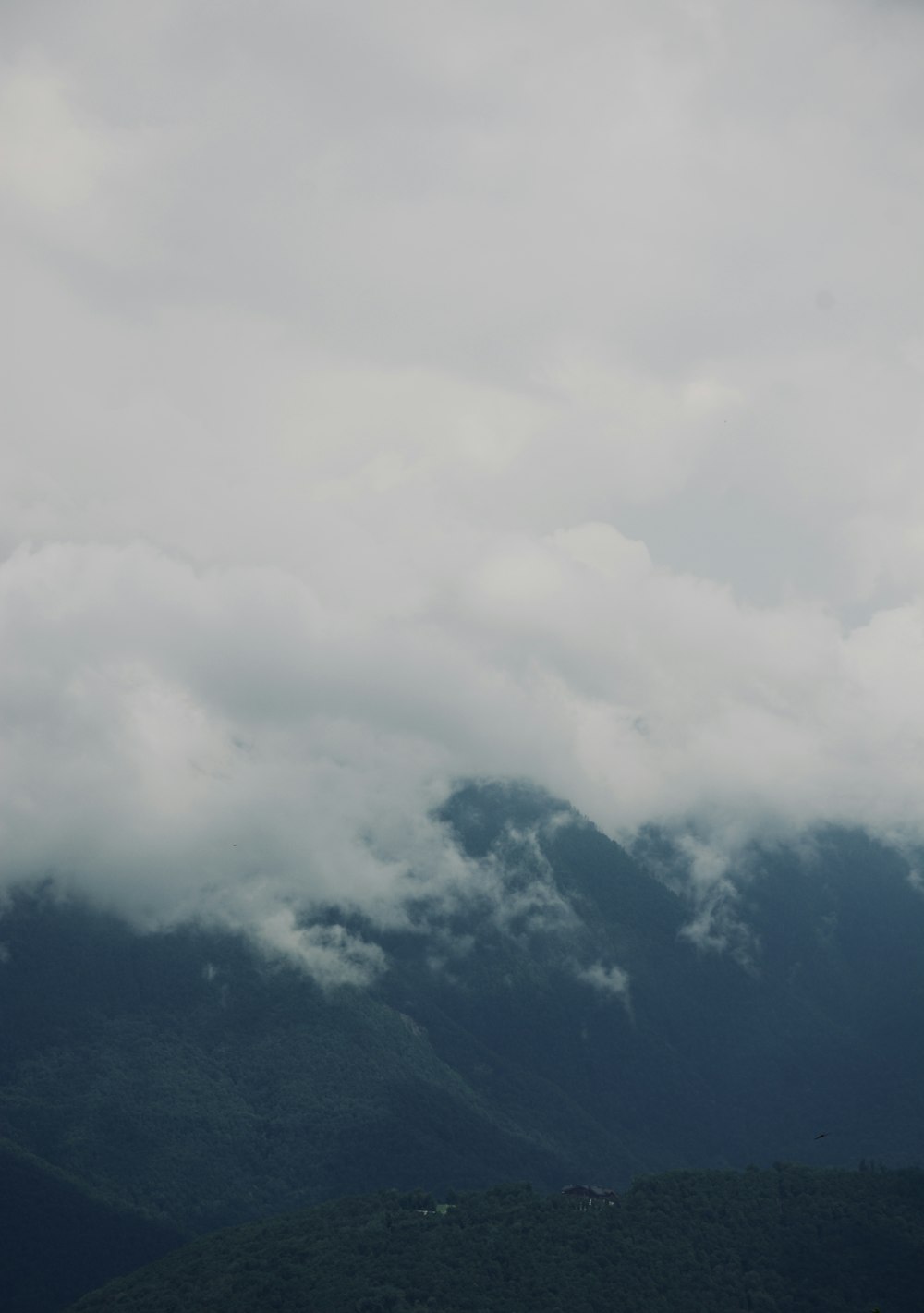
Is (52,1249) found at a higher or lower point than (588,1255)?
lower

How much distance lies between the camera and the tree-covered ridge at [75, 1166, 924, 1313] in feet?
499

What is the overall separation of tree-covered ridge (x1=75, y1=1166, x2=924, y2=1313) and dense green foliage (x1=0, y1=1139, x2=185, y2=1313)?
806 inches

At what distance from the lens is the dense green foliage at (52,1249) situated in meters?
184

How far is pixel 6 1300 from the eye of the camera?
18138cm

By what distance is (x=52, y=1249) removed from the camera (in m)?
192

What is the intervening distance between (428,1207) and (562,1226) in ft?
78.0

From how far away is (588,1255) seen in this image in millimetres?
161625

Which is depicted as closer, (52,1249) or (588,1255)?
(588,1255)

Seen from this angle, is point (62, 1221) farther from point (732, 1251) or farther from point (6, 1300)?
point (732, 1251)

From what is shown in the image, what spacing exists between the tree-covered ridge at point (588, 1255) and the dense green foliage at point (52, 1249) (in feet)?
67.1

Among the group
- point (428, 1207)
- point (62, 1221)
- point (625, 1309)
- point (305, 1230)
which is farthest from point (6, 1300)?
point (625, 1309)

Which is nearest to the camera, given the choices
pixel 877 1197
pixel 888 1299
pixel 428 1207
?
pixel 888 1299

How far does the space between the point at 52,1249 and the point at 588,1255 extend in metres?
85.3

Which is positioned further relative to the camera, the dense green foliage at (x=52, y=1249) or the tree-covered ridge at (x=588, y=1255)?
the dense green foliage at (x=52, y=1249)
